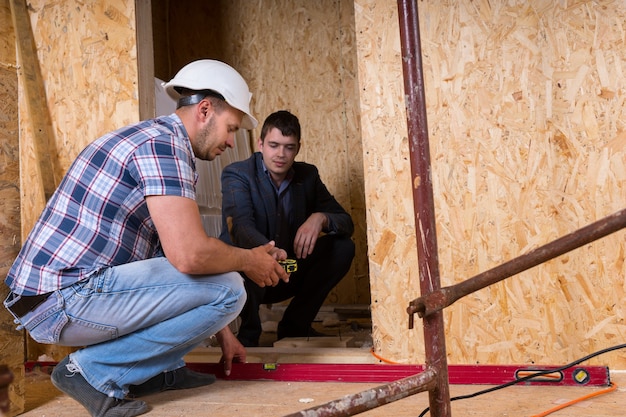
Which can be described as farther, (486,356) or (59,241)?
(486,356)

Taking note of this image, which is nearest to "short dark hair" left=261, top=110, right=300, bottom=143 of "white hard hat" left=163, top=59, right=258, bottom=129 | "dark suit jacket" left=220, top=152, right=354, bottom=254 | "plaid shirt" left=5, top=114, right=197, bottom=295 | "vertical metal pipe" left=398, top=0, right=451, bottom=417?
"dark suit jacket" left=220, top=152, right=354, bottom=254

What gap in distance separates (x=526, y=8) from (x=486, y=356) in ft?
4.80

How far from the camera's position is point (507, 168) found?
2506mm

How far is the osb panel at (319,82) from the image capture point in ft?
14.8

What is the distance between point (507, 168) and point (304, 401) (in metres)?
1.25

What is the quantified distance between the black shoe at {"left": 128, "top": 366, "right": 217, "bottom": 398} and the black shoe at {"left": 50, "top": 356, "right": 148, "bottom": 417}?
0.78ft

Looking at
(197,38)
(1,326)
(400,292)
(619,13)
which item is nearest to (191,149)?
(1,326)

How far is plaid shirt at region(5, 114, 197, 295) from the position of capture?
195 cm

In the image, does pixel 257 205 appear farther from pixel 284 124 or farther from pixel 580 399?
pixel 580 399

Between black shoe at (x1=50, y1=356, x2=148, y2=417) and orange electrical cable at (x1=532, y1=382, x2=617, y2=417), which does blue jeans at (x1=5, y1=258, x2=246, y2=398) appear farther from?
orange electrical cable at (x1=532, y1=382, x2=617, y2=417)

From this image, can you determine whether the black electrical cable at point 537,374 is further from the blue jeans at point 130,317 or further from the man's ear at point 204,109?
the man's ear at point 204,109

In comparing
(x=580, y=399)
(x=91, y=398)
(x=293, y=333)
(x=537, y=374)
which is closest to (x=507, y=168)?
(x=537, y=374)

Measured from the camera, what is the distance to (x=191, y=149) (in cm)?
212

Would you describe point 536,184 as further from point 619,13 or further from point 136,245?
point 136,245
